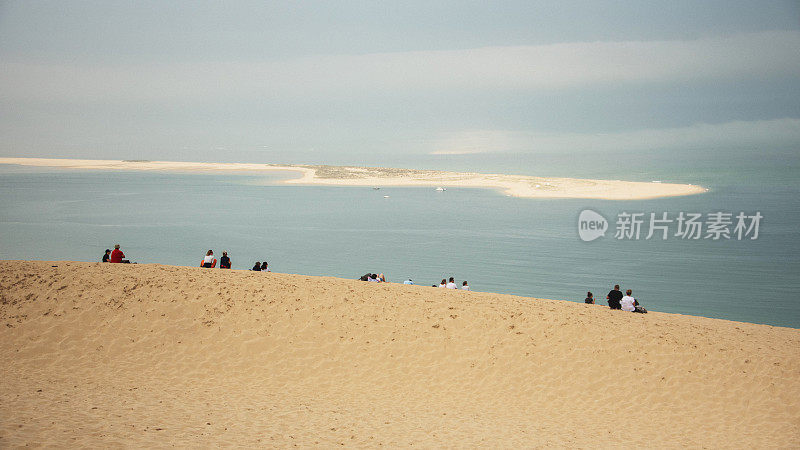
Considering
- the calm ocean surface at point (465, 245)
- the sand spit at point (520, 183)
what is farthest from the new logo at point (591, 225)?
the sand spit at point (520, 183)

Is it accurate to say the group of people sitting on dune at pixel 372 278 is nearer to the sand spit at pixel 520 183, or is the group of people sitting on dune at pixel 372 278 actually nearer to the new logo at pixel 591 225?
the new logo at pixel 591 225

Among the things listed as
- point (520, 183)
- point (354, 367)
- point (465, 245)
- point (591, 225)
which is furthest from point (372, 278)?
point (520, 183)

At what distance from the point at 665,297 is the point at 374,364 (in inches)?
793

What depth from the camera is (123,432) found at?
9.03m

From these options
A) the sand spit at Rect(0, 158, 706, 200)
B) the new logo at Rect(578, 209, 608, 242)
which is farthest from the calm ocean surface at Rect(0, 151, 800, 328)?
the sand spit at Rect(0, 158, 706, 200)

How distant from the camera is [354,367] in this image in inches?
544

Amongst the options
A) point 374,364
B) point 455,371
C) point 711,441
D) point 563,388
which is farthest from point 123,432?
point 711,441

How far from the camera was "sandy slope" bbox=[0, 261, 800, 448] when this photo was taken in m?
10.3

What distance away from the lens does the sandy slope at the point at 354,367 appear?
1031cm

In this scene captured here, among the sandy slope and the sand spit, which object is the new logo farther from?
the sandy slope

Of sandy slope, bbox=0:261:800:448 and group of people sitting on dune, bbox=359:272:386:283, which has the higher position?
group of people sitting on dune, bbox=359:272:386:283

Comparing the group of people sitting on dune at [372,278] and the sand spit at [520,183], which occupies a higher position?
the sand spit at [520,183]

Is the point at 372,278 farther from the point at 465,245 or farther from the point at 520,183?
the point at 520,183

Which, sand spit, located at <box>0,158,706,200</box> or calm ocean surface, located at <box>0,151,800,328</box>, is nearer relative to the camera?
calm ocean surface, located at <box>0,151,800,328</box>
